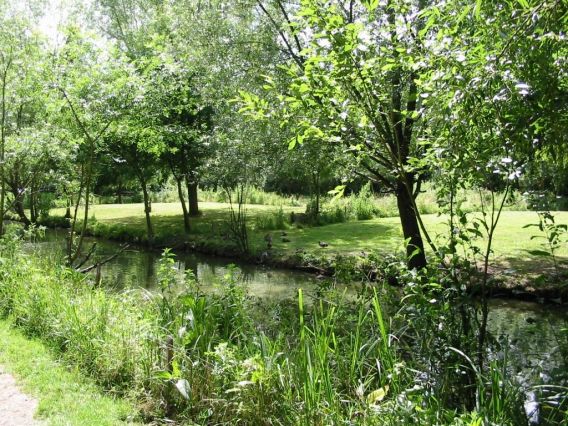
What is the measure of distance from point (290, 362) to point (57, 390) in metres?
2.12

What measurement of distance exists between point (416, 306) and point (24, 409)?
3229 millimetres

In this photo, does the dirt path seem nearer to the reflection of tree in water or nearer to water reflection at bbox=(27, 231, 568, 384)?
water reflection at bbox=(27, 231, 568, 384)

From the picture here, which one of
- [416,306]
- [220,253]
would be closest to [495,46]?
[416,306]

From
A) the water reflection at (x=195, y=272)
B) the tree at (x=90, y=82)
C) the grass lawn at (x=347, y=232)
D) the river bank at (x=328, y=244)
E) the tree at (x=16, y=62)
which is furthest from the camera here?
the grass lawn at (x=347, y=232)

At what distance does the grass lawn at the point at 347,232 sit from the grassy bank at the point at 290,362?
18.3 feet

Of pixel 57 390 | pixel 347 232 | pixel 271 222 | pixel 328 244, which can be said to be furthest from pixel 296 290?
pixel 271 222

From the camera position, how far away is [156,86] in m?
8.84

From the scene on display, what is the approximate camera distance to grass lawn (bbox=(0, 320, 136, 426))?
388 cm

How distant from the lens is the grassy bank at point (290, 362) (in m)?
3.14

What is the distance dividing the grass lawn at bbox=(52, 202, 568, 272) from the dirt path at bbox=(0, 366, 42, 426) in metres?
6.77

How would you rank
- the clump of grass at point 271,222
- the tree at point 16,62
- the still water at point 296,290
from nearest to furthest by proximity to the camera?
the still water at point 296,290 → the tree at point 16,62 → the clump of grass at point 271,222

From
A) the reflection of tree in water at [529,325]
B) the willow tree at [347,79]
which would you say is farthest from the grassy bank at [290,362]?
the reflection of tree in water at [529,325]

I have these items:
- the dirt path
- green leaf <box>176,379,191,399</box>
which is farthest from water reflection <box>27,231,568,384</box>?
the dirt path

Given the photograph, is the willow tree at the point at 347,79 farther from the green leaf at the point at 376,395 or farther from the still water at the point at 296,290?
the still water at the point at 296,290
